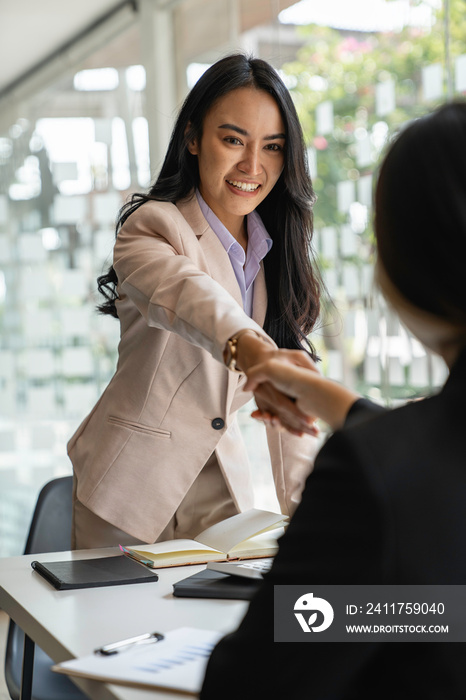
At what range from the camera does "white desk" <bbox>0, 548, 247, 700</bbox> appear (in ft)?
3.71

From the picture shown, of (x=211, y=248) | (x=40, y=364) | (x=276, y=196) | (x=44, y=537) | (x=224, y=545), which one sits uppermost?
(x=276, y=196)

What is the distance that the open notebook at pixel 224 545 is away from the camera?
1538 millimetres

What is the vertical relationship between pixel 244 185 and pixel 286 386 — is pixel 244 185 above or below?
above

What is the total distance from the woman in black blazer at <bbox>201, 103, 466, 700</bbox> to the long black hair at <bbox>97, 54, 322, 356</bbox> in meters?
1.07

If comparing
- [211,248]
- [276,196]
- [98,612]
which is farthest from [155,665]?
[276,196]

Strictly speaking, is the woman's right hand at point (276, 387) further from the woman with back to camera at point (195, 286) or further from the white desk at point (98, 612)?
the white desk at point (98, 612)

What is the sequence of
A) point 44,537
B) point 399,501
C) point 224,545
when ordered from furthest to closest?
point 44,537, point 224,545, point 399,501

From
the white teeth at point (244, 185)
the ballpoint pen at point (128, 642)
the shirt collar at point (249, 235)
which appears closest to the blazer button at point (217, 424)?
the shirt collar at point (249, 235)

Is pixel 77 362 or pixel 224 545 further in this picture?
Result: pixel 77 362

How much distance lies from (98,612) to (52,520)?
1.02 m

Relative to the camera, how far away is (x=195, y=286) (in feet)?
4.76

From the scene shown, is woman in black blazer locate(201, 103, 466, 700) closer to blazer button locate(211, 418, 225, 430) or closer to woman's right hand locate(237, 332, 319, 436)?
woman's right hand locate(237, 332, 319, 436)

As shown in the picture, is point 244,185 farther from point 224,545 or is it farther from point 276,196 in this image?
point 224,545

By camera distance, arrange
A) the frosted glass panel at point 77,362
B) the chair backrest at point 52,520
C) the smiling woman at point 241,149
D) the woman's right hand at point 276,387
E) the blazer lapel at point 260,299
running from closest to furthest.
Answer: the woman's right hand at point 276,387 < the smiling woman at point 241,149 < the blazer lapel at point 260,299 < the chair backrest at point 52,520 < the frosted glass panel at point 77,362
